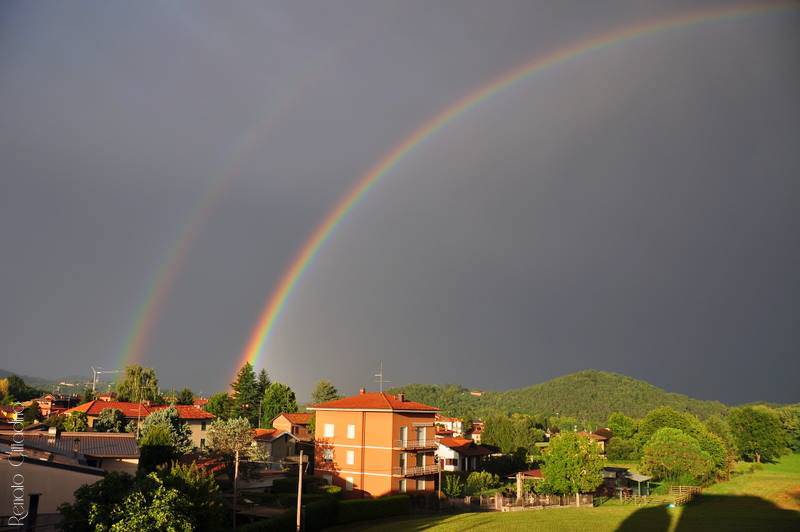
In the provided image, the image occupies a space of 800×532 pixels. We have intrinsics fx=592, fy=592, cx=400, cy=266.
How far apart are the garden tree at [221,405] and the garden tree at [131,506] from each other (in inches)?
3280

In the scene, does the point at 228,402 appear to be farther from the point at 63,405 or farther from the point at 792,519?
Answer: the point at 792,519

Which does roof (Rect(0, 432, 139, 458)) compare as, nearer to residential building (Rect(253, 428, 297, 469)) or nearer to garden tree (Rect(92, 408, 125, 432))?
residential building (Rect(253, 428, 297, 469))

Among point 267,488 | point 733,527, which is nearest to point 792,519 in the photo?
point 733,527

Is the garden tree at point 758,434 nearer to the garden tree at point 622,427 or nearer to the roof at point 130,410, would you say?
the garden tree at point 622,427

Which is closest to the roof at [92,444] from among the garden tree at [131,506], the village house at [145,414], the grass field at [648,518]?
the garden tree at [131,506]

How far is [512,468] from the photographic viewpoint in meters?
74.4

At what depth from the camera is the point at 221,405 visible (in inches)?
4168

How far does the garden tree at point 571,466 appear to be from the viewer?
160ft

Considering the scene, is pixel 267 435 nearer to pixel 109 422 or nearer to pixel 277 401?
pixel 109 422

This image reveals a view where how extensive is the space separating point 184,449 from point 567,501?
35.5m

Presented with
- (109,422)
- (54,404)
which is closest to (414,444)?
(109,422)

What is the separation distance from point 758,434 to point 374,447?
81.7 meters

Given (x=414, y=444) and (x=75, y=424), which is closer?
(x=414, y=444)

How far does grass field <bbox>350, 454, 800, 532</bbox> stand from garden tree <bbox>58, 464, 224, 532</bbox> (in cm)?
1436
